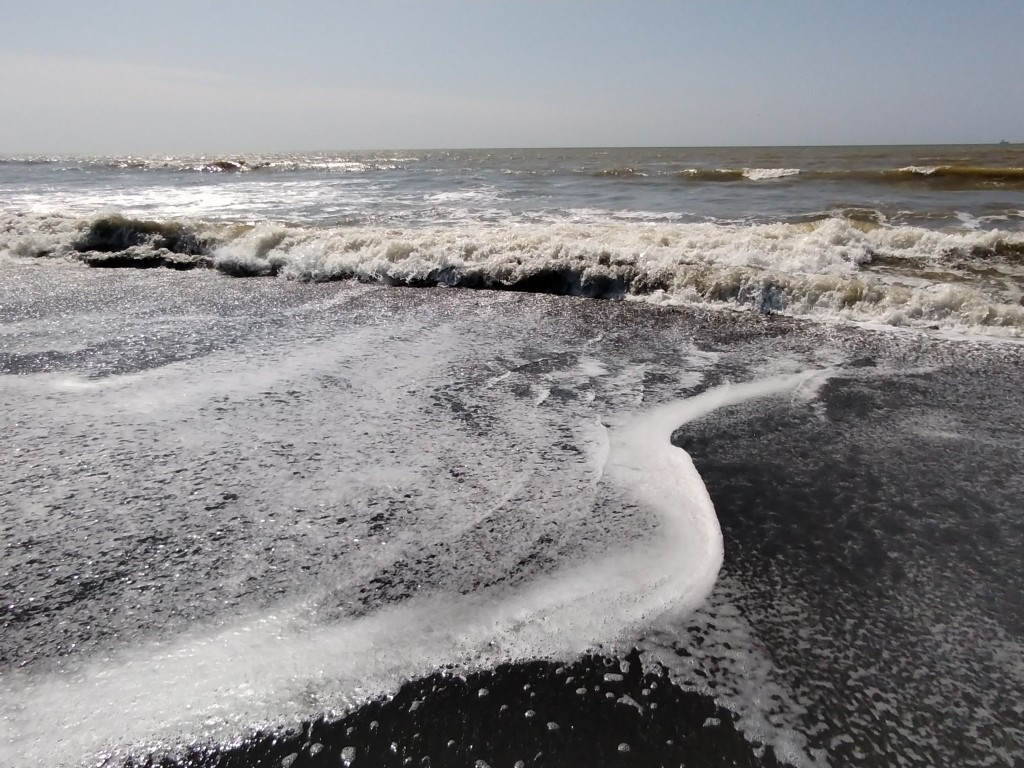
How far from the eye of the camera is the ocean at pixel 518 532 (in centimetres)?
202

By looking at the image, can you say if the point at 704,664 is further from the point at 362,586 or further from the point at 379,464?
the point at 379,464

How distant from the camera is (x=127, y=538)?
2822mm

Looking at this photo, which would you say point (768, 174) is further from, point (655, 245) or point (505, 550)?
point (505, 550)

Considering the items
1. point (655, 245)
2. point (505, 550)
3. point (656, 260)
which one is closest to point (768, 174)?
point (655, 245)

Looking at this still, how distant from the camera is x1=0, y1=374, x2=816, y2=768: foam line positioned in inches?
79.1

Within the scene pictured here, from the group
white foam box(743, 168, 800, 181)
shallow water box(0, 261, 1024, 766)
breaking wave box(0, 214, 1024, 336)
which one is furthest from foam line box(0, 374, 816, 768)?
white foam box(743, 168, 800, 181)

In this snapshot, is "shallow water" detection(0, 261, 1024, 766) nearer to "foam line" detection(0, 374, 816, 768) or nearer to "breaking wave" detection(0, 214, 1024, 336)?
"foam line" detection(0, 374, 816, 768)

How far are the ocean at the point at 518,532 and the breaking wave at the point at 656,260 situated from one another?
0.38ft

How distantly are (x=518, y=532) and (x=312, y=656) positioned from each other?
3.43ft

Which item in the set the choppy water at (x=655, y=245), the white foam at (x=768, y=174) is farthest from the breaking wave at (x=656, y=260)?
the white foam at (x=768, y=174)

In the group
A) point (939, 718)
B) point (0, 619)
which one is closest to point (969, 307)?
point (939, 718)

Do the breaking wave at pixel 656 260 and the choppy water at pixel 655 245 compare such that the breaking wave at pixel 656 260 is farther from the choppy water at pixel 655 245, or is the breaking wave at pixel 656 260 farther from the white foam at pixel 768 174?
the white foam at pixel 768 174

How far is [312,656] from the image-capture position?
227cm

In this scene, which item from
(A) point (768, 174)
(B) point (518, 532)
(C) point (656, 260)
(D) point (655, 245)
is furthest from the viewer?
(A) point (768, 174)
